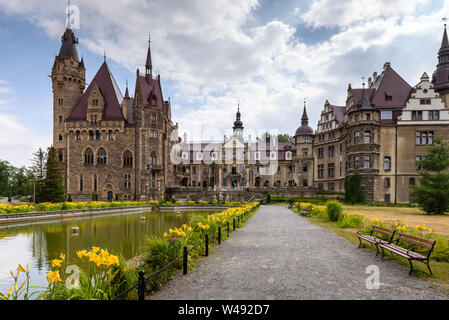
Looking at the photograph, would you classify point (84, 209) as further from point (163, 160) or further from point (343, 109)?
point (343, 109)

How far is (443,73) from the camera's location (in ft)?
132

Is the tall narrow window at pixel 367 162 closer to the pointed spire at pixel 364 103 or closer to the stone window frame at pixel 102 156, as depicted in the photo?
the pointed spire at pixel 364 103

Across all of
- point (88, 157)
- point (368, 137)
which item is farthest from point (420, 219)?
point (88, 157)

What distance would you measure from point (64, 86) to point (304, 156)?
4906 cm

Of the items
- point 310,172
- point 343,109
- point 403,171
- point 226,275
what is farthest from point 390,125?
point 226,275

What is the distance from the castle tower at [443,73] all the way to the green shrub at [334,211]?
32.3 m

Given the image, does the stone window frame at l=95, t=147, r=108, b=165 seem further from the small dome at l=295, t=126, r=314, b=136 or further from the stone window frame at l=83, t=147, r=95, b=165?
the small dome at l=295, t=126, r=314, b=136

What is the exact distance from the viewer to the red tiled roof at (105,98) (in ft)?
163

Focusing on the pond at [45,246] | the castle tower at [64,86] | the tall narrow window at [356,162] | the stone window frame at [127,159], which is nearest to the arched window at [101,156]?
the stone window frame at [127,159]

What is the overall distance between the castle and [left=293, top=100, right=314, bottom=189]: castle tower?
0.68 feet

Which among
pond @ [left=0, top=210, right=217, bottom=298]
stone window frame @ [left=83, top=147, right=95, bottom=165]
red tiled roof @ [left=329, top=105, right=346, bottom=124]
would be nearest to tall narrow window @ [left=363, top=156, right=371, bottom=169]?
red tiled roof @ [left=329, top=105, right=346, bottom=124]

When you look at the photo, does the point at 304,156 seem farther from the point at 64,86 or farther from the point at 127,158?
the point at 64,86

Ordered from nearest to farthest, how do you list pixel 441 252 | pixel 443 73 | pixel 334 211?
1. pixel 441 252
2. pixel 334 211
3. pixel 443 73

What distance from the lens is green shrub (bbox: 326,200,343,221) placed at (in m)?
19.8
